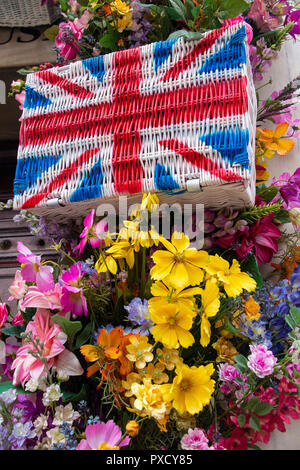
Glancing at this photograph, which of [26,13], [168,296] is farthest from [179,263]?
[26,13]

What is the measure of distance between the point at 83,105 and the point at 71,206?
0.23 metres

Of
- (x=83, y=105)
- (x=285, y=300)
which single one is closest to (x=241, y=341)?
(x=285, y=300)

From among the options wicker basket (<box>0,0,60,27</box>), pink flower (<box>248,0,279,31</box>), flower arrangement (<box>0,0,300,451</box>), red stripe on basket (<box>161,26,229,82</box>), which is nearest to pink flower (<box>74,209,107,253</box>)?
flower arrangement (<box>0,0,300,451</box>)

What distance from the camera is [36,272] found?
78 centimetres

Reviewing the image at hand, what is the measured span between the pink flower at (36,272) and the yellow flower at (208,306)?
0.95 feet

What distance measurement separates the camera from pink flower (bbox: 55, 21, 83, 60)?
1066 mm

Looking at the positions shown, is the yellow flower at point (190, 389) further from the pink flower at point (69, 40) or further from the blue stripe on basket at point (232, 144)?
the pink flower at point (69, 40)

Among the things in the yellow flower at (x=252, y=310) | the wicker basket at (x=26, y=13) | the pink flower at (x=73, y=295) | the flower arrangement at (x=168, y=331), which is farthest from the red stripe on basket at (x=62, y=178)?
the wicker basket at (x=26, y=13)

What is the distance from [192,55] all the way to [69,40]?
1.29 feet

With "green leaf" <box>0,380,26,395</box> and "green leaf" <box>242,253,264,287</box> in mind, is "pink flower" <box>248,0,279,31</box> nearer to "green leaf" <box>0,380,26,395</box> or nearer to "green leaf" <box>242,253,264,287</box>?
"green leaf" <box>242,253,264,287</box>

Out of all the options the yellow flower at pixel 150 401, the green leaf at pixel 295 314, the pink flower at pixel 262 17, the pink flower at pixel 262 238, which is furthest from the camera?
the pink flower at pixel 262 17

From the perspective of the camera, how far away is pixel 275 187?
94 cm

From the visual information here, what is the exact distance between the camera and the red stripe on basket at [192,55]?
0.84 meters
